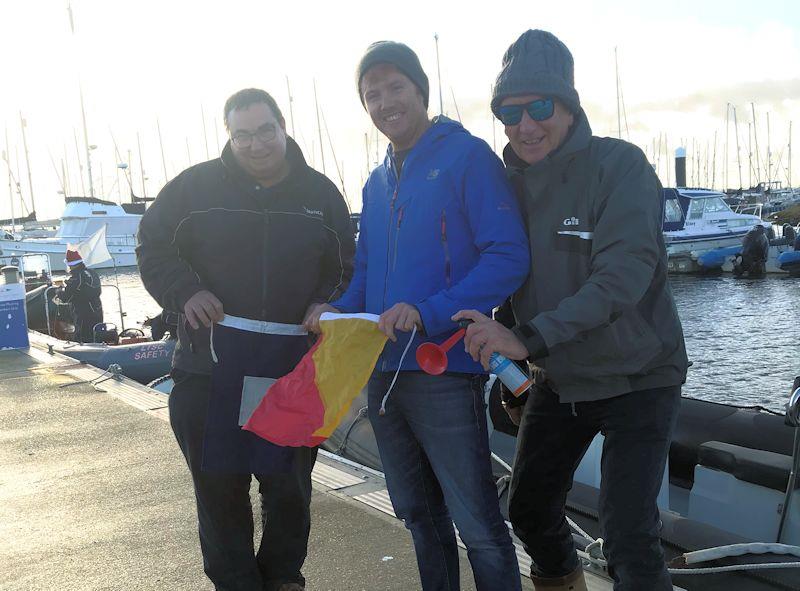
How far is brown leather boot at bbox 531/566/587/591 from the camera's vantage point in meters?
2.75

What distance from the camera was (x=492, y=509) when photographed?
2.49 meters

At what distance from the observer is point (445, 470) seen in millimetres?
2490

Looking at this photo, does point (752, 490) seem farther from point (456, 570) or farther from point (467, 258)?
point (467, 258)

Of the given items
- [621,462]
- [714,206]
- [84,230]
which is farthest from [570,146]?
[84,230]

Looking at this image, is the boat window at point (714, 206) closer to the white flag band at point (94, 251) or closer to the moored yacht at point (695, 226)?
the moored yacht at point (695, 226)

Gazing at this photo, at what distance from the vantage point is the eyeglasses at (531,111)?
2393 mm

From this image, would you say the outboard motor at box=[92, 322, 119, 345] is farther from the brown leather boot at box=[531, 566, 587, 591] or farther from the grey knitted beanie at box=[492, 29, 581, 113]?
the grey knitted beanie at box=[492, 29, 581, 113]

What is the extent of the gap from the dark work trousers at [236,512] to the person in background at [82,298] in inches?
462

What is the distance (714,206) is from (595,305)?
Result: 111 feet

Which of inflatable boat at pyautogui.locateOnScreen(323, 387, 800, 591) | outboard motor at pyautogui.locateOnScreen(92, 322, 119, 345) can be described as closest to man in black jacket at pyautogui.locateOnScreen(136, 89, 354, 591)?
inflatable boat at pyautogui.locateOnScreen(323, 387, 800, 591)

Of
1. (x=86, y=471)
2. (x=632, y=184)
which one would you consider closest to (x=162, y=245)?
(x=632, y=184)

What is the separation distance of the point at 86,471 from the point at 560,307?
427cm

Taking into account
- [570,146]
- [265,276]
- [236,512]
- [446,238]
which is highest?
[570,146]

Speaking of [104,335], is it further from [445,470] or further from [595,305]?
[595,305]
